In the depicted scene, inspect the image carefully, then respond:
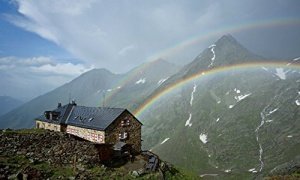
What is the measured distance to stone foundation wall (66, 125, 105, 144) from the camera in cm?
5567

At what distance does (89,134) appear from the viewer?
58.4 m

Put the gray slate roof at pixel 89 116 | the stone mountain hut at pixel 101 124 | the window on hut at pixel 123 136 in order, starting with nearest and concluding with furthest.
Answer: the stone mountain hut at pixel 101 124, the gray slate roof at pixel 89 116, the window on hut at pixel 123 136

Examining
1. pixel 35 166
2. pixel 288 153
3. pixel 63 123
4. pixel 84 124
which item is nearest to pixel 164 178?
pixel 35 166

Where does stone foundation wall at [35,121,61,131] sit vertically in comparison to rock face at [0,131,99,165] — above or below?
above

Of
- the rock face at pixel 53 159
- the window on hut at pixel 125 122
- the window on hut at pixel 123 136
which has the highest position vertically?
the window on hut at pixel 125 122

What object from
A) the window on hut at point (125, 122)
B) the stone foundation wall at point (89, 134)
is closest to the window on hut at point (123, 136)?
the window on hut at point (125, 122)

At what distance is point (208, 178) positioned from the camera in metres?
174

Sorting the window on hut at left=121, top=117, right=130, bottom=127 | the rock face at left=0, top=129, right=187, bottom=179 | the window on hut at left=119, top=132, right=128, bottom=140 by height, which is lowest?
→ the rock face at left=0, top=129, right=187, bottom=179

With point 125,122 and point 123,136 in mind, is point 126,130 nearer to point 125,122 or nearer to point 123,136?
point 123,136

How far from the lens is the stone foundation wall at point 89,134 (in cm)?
5567

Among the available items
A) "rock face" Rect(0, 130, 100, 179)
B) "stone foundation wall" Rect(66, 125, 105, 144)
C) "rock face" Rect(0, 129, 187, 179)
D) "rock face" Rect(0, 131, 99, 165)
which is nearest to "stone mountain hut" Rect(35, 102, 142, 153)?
"stone foundation wall" Rect(66, 125, 105, 144)

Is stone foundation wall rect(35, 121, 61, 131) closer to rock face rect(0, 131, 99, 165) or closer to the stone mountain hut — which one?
the stone mountain hut

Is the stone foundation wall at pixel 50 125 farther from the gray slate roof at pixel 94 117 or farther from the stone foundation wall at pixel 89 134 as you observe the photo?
the stone foundation wall at pixel 89 134

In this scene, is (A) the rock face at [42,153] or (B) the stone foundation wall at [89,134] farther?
(B) the stone foundation wall at [89,134]
